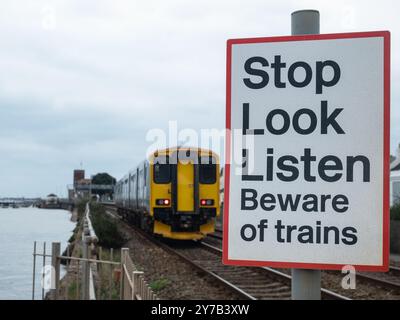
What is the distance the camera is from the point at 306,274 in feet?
6.98

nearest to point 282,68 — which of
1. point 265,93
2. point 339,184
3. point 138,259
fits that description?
point 265,93

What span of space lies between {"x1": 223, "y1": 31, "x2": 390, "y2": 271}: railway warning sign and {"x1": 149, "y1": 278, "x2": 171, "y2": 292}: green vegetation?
9539 mm

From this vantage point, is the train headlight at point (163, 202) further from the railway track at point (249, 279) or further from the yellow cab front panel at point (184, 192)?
the railway track at point (249, 279)

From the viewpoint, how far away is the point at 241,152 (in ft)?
6.95

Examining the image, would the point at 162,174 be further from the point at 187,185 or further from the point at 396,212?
the point at 396,212

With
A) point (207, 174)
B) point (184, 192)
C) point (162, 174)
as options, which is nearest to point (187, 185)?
point (184, 192)

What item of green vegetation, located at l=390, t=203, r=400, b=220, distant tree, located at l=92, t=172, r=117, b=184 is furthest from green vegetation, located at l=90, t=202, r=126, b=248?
distant tree, located at l=92, t=172, r=117, b=184

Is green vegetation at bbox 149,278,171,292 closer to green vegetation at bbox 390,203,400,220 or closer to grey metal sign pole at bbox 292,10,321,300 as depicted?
grey metal sign pole at bbox 292,10,321,300

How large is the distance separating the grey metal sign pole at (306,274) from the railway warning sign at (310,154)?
0.05m

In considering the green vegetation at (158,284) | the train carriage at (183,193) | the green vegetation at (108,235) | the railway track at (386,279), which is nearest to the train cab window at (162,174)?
the train carriage at (183,193)

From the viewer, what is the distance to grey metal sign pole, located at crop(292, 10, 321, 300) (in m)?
2.13

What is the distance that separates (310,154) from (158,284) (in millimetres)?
9988

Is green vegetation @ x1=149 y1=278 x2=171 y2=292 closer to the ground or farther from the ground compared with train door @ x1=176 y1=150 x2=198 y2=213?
closer to the ground
